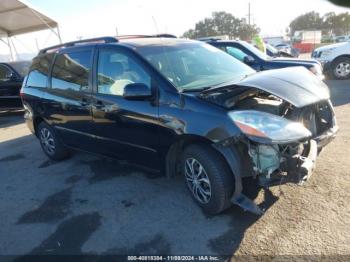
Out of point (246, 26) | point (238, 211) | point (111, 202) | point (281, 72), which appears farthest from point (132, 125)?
point (246, 26)

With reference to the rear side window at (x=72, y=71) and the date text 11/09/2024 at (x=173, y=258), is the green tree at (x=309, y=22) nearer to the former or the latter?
the rear side window at (x=72, y=71)

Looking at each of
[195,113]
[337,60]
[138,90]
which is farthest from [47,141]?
[337,60]

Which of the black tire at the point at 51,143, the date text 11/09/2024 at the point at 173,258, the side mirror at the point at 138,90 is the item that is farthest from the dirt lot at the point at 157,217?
the side mirror at the point at 138,90

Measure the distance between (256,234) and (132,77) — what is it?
2098 mm

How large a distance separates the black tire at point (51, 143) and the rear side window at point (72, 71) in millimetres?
818

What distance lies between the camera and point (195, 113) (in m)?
3.30

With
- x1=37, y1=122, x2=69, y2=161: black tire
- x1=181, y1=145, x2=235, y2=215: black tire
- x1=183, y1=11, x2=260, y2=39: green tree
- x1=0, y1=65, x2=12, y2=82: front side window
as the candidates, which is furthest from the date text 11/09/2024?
x1=183, y1=11, x2=260, y2=39: green tree

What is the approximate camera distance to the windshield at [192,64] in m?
3.78

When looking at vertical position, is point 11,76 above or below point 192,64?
below

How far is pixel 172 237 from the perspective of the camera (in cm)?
322

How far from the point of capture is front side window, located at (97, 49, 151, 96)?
3.84 meters

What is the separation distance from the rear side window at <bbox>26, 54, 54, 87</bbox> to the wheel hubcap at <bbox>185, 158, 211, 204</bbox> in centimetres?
306

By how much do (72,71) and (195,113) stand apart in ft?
7.51

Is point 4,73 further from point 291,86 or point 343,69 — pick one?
point 343,69
